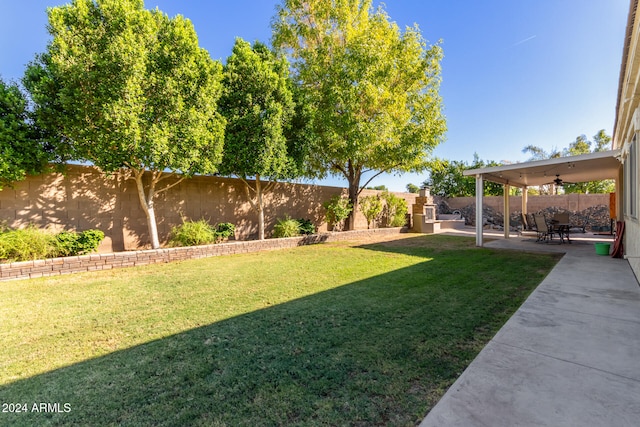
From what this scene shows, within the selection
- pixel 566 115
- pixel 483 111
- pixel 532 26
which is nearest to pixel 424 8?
pixel 532 26

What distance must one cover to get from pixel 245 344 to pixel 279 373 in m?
0.67

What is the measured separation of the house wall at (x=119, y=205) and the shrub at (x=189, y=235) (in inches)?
26.0

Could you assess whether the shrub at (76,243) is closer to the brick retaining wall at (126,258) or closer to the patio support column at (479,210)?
the brick retaining wall at (126,258)

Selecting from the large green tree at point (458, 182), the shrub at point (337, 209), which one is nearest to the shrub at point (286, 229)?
the shrub at point (337, 209)

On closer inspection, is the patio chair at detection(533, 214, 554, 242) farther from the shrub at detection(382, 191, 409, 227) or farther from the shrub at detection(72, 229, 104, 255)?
the shrub at detection(72, 229, 104, 255)

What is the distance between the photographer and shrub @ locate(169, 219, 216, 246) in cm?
838

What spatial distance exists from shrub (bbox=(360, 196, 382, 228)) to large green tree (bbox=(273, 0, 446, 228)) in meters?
1.28

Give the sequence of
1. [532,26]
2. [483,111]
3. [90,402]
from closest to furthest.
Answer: [90,402] → [532,26] → [483,111]

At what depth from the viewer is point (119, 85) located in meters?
6.30

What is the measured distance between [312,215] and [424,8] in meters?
10.3

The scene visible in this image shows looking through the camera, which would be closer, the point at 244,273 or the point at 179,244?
the point at 244,273

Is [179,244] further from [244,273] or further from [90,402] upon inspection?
[90,402]

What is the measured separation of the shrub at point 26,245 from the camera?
5715 millimetres

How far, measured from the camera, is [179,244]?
8438 millimetres
